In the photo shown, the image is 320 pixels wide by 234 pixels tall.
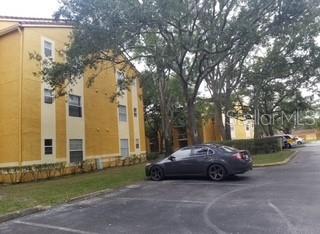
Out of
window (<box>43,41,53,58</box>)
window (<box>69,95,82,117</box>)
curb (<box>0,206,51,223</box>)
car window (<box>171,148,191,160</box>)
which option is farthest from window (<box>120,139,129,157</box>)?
curb (<box>0,206,51,223</box>)

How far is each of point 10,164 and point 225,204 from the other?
13651 millimetres

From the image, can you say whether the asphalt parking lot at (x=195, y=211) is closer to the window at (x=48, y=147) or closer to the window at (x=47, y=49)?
the window at (x=48, y=147)

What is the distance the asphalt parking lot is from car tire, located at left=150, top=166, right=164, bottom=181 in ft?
8.72

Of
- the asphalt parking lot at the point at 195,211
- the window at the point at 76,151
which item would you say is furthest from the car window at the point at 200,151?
the window at the point at 76,151

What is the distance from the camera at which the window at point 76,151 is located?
22641mm

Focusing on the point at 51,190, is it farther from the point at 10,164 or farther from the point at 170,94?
the point at 170,94

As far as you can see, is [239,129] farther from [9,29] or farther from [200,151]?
[200,151]

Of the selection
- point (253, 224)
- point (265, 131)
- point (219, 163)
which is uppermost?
point (265, 131)

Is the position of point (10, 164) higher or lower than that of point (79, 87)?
lower

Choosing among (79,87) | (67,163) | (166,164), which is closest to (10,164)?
(67,163)

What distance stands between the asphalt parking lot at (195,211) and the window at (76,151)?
432 inches

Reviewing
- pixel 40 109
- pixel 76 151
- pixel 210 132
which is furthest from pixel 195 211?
pixel 210 132

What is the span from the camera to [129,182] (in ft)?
49.8

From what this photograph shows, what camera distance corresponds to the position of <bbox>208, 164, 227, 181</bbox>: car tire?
1373cm
